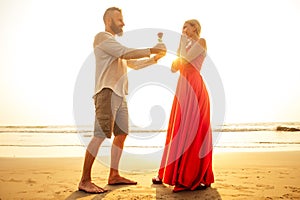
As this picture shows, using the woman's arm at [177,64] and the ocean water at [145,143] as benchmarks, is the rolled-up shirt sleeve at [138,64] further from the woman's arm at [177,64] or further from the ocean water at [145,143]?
the ocean water at [145,143]

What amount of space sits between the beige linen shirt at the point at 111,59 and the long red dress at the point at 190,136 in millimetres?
634

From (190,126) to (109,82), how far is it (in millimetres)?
1115

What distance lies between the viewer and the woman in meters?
3.74

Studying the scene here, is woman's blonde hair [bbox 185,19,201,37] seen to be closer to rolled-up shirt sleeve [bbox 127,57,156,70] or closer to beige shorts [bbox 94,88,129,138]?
rolled-up shirt sleeve [bbox 127,57,156,70]

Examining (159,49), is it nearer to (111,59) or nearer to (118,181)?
(111,59)

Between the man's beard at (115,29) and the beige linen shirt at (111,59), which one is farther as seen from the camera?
the man's beard at (115,29)

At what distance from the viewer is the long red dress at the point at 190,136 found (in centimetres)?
374

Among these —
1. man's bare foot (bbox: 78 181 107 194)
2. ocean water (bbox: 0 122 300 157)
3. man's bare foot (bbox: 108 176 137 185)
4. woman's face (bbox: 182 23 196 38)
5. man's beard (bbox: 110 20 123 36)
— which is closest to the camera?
man's bare foot (bbox: 78 181 107 194)

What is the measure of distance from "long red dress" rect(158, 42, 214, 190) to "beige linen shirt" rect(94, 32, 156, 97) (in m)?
0.63

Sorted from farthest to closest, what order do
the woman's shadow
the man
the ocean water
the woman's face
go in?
the ocean water → the woman's face → the man → the woman's shadow

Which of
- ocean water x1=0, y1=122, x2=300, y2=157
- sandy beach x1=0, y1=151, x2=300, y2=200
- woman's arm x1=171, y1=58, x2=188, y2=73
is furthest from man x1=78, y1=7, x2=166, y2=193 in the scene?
ocean water x1=0, y1=122, x2=300, y2=157

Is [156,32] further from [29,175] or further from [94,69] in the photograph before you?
[29,175]

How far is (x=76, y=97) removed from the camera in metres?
4.37

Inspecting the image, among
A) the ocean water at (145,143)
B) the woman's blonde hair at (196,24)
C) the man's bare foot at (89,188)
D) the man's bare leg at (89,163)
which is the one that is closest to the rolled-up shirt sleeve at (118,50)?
the woman's blonde hair at (196,24)
